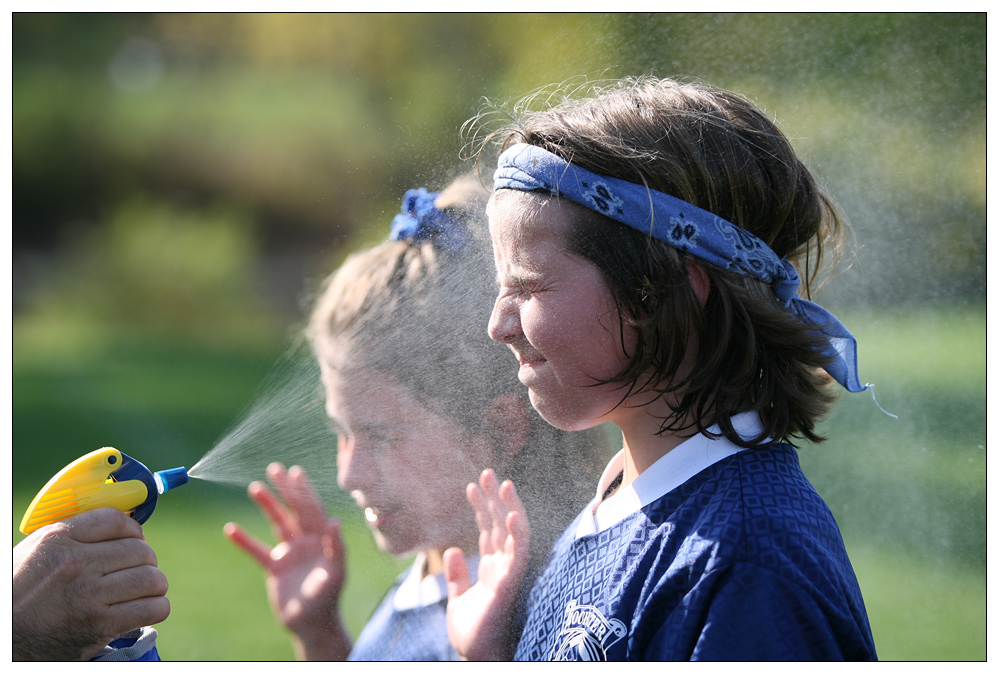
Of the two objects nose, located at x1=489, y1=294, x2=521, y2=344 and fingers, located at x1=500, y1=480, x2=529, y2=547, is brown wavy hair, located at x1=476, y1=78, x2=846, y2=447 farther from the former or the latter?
fingers, located at x1=500, y1=480, x2=529, y2=547

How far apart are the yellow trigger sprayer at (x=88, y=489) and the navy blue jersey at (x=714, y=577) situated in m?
0.70

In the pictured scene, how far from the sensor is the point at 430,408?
1.46m

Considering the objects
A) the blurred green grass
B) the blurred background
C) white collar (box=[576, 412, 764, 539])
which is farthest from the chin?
the blurred green grass

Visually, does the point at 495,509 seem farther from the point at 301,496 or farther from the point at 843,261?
the point at 843,261

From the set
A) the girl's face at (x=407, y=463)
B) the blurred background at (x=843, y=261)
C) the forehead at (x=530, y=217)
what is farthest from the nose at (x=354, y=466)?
the forehead at (x=530, y=217)

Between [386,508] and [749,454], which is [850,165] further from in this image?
[386,508]

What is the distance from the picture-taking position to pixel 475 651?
1.30 meters

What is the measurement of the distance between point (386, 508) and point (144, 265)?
910 cm

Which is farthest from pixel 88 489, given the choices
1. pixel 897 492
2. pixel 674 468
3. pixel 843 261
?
pixel 897 492

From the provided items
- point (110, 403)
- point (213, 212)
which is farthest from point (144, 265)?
point (110, 403)

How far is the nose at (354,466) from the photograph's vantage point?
4.84 ft

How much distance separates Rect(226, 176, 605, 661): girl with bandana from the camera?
1.43 meters

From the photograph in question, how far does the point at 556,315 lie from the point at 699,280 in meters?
0.22

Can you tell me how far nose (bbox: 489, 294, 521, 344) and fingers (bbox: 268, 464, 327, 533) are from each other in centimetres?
72
